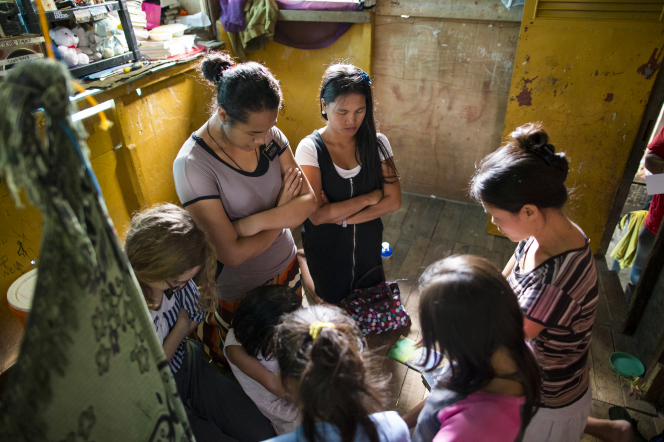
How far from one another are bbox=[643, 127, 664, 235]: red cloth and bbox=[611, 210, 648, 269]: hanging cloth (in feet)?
0.63

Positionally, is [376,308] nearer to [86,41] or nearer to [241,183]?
[241,183]

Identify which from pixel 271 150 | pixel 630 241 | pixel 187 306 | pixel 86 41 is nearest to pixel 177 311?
pixel 187 306

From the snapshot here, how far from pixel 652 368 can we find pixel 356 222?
5.49 ft

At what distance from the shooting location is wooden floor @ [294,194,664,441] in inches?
77.9

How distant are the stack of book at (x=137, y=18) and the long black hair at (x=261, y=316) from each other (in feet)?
7.66

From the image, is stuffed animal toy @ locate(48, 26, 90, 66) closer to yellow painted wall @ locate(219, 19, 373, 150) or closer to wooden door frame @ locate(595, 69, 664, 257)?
yellow painted wall @ locate(219, 19, 373, 150)

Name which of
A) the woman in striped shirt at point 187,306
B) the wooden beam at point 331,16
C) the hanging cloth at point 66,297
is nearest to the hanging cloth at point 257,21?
the wooden beam at point 331,16

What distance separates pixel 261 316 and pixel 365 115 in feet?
3.46

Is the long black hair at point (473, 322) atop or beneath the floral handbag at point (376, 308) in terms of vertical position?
atop

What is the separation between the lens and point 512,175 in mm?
1214

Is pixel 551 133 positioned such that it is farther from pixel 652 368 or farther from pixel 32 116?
pixel 32 116

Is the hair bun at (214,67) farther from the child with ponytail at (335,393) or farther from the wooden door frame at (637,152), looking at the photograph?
the wooden door frame at (637,152)

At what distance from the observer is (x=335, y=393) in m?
0.86

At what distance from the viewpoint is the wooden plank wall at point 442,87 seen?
10.3ft
